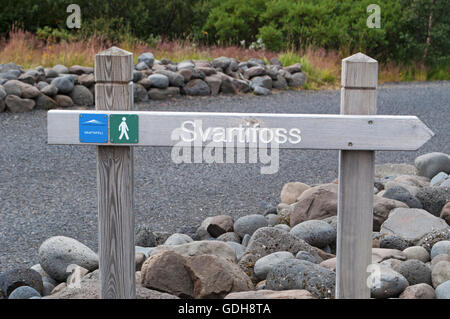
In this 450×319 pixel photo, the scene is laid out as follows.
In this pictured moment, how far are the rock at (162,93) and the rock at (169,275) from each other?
7.09 m

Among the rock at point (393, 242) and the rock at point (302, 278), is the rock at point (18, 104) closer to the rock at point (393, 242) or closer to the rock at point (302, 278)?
the rock at point (393, 242)

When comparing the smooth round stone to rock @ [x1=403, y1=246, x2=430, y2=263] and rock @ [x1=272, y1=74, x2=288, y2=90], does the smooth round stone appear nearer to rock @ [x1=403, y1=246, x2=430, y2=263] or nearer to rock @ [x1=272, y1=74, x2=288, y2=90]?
rock @ [x1=403, y1=246, x2=430, y2=263]

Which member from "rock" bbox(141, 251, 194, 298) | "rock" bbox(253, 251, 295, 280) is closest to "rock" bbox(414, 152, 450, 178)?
"rock" bbox(253, 251, 295, 280)

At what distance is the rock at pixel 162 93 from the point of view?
10.3m

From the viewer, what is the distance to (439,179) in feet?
18.5

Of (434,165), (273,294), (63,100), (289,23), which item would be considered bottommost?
(273,294)

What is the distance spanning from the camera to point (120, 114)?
8.63 feet

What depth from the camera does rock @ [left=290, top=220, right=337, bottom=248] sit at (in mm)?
4090

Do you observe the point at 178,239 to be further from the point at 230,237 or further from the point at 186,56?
the point at 186,56

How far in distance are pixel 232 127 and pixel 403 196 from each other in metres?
2.57

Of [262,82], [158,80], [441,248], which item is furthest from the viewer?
[262,82]

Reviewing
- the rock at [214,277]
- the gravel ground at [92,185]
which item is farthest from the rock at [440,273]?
the gravel ground at [92,185]

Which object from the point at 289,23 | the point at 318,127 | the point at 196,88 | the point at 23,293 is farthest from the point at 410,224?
the point at 289,23

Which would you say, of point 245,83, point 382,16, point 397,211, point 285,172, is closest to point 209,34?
point 382,16
